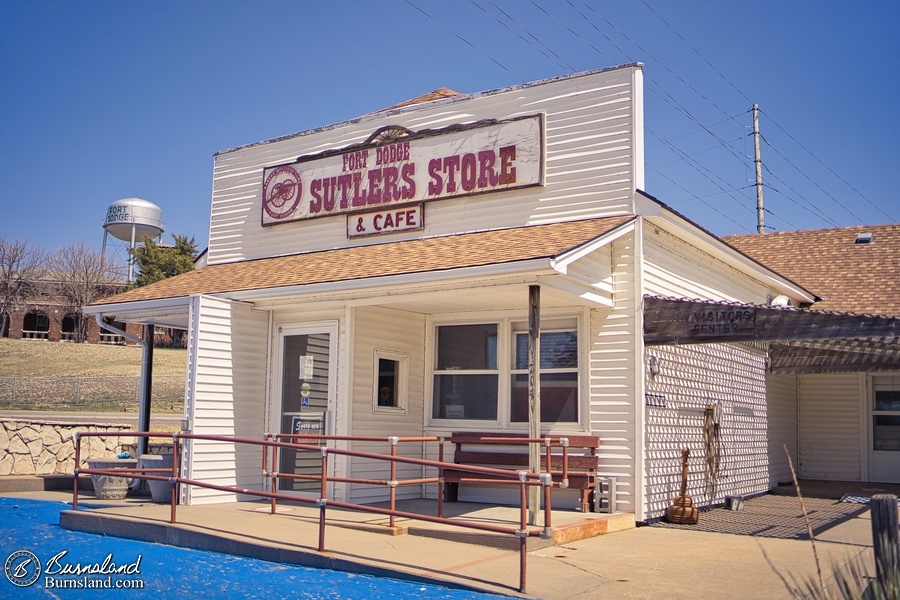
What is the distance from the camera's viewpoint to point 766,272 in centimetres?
1480

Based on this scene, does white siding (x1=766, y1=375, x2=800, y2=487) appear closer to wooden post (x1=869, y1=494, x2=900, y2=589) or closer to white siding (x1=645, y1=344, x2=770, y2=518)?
white siding (x1=645, y1=344, x2=770, y2=518)

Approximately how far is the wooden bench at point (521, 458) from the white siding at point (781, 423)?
694 cm

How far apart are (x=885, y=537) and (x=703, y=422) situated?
8.13m

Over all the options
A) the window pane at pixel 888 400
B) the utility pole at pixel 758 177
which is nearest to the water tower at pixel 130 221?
the utility pole at pixel 758 177

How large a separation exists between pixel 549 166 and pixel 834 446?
33.5 ft

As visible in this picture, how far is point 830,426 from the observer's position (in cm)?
1800

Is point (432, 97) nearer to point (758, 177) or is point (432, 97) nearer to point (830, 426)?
point (830, 426)

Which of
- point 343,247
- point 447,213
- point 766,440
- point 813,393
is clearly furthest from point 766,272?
point 343,247

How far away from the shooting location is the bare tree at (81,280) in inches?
1987

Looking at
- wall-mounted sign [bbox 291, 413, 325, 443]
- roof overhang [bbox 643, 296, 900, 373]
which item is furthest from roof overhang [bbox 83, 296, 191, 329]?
roof overhang [bbox 643, 296, 900, 373]

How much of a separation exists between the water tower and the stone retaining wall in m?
46.6

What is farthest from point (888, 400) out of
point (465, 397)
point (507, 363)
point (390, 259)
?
point (390, 259)

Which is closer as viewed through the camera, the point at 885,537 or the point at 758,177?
the point at 885,537

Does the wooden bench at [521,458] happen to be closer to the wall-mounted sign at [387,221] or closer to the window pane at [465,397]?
the window pane at [465,397]
